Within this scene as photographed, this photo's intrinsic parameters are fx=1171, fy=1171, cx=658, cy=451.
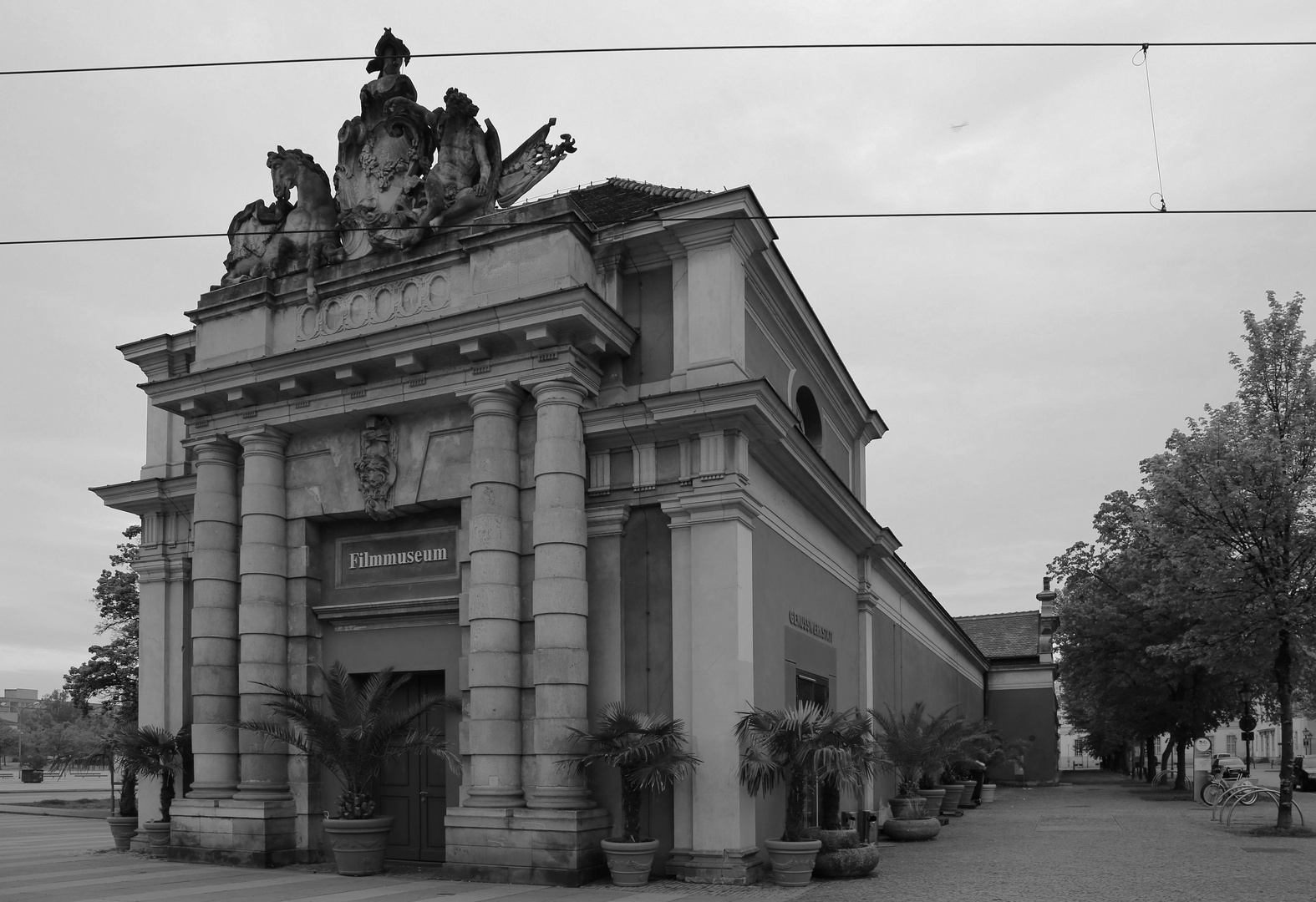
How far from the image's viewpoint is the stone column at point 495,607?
1488 centimetres

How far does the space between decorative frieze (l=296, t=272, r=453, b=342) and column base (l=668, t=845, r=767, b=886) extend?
26.6ft

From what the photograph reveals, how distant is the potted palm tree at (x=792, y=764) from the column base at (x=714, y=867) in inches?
14.8

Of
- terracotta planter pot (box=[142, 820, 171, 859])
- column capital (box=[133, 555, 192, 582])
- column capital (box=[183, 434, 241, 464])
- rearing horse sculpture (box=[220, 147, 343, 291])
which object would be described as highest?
rearing horse sculpture (box=[220, 147, 343, 291])

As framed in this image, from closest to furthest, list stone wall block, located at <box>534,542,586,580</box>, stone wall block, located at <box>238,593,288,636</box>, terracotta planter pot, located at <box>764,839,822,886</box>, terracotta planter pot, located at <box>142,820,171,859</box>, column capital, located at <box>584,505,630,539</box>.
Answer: terracotta planter pot, located at <box>764,839,822,886</box> < stone wall block, located at <box>534,542,586,580</box> < column capital, located at <box>584,505,630,539</box> < stone wall block, located at <box>238,593,288,636</box> < terracotta planter pot, located at <box>142,820,171,859</box>

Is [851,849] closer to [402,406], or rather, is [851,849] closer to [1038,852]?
[1038,852]

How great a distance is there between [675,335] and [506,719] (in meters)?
5.56

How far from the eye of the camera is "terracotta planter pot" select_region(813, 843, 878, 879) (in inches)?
595

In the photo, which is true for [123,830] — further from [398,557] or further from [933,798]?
[933,798]

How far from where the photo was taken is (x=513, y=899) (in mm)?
12922

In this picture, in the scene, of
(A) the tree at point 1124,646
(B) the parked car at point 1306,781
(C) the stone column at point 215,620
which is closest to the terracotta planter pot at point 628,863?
(C) the stone column at point 215,620

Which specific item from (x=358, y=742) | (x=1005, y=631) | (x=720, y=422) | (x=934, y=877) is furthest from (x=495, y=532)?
(x=1005, y=631)

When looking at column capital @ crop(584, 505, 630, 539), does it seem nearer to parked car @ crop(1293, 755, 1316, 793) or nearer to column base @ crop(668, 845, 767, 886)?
column base @ crop(668, 845, 767, 886)

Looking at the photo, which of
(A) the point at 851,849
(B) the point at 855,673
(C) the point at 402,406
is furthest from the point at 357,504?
(B) the point at 855,673

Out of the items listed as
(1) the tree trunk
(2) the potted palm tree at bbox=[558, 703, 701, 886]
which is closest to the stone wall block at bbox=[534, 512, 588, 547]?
(2) the potted palm tree at bbox=[558, 703, 701, 886]
